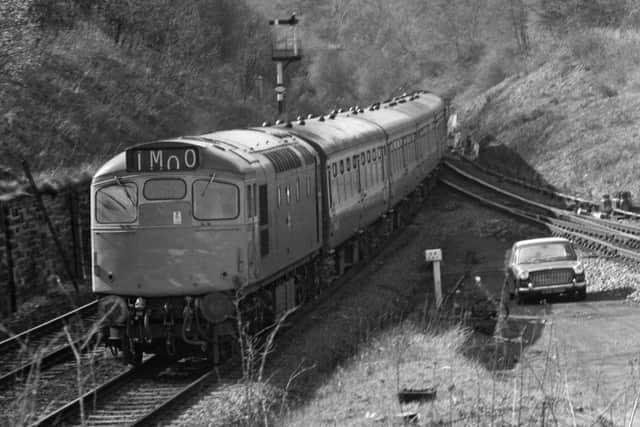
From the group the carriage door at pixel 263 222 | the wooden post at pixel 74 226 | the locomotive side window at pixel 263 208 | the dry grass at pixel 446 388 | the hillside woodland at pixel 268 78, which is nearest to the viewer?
the dry grass at pixel 446 388

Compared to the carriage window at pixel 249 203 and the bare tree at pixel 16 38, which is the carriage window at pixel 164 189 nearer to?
the carriage window at pixel 249 203

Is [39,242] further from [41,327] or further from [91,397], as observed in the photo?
[91,397]

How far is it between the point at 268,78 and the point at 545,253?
143 feet

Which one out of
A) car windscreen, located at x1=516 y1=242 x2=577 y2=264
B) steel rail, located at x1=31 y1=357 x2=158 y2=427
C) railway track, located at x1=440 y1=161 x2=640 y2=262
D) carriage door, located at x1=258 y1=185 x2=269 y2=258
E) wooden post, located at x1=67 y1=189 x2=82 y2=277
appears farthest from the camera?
railway track, located at x1=440 y1=161 x2=640 y2=262

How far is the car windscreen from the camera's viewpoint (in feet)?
73.8

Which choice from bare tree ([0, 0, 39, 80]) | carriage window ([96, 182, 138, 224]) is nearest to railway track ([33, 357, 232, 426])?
carriage window ([96, 182, 138, 224])

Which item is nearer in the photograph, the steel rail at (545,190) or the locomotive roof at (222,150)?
the locomotive roof at (222,150)

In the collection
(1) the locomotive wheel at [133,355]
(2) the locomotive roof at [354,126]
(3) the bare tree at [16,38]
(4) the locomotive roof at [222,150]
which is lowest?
(1) the locomotive wheel at [133,355]

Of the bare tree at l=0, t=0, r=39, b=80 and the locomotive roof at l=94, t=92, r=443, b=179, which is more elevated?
the bare tree at l=0, t=0, r=39, b=80

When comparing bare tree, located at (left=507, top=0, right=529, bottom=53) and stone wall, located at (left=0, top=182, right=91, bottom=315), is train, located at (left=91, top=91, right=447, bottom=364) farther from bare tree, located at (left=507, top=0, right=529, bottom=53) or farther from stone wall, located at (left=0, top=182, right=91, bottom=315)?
bare tree, located at (left=507, top=0, right=529, bottom=53)

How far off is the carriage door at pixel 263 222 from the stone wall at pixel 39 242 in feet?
15.5

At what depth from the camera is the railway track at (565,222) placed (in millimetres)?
26750

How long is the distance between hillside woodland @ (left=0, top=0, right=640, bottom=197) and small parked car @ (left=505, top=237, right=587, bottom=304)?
9.95 metres


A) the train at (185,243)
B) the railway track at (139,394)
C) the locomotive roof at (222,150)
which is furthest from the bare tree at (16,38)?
the railway track at (139,394)
